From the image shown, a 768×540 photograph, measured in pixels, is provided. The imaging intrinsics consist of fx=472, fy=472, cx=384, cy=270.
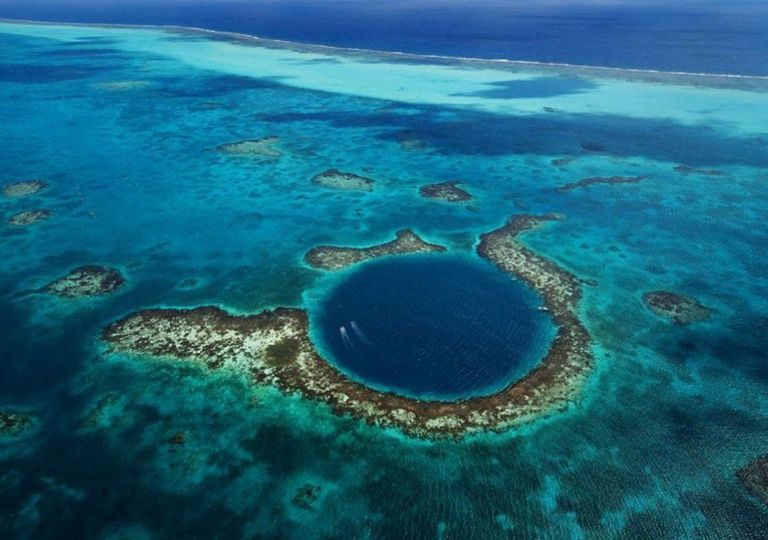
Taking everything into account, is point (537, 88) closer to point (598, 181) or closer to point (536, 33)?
point (598, 181)

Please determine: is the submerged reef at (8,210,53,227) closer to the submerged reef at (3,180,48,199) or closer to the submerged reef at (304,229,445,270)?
the submerged reef at (3,180,48,199)

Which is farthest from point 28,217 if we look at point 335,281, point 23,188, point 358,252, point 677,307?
point 677,307

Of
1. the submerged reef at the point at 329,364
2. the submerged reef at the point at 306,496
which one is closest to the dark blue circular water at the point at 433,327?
the submerged reef at the point at 329,364

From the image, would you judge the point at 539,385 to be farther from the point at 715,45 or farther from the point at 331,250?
the point at 715,45

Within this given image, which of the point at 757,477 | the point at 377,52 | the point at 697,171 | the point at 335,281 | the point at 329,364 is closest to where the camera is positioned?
the point at 757,477

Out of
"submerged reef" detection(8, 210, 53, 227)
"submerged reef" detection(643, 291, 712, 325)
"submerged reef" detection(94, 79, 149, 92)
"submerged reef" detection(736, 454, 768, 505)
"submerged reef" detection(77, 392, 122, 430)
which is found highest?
"submerged reef" detection(643, 291, 712, 325)

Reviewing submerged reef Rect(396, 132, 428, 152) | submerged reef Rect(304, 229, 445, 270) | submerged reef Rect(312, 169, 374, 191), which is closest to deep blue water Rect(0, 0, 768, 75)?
submerged reef Rect(396, 132, 428, 152)
